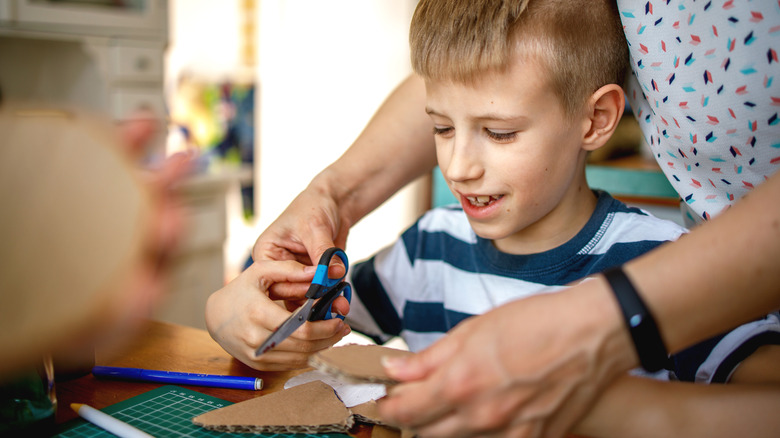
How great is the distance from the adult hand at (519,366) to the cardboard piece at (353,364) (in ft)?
0.11

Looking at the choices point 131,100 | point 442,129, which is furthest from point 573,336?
point 131,100

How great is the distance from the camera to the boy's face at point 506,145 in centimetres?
84

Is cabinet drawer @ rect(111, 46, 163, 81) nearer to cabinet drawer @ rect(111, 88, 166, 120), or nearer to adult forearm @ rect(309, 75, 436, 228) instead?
cabinet drawer @ rect(111, 88, 166, 120)

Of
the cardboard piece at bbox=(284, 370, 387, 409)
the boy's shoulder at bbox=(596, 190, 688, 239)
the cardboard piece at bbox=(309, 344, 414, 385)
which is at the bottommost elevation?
the cardboard piece at bbox=(284, 370, 387, 409)

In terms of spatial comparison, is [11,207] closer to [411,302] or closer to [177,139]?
[411,302]

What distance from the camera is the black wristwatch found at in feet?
1.53

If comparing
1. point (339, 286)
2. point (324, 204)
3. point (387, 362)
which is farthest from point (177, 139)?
point (387, 362)

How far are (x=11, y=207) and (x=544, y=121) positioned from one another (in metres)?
0.66

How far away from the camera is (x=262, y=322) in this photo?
2.48ft

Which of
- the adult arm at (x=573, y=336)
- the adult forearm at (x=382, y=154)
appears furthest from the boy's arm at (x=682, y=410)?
the adult forearm at (x=382, y=154)

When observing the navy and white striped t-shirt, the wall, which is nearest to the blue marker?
the navy and white striped t-shirt

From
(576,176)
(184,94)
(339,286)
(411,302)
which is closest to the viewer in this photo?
(339,286)

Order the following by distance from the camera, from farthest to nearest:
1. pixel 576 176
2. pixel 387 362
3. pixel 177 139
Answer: pixel 177 139 → pixel 576 176 → pixel 387 362

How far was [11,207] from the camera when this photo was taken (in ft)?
1.26
